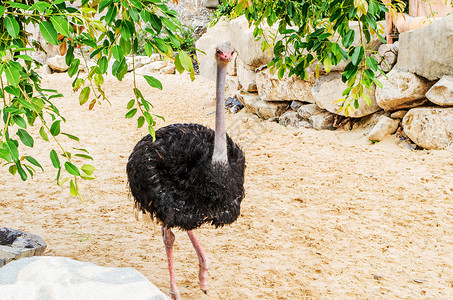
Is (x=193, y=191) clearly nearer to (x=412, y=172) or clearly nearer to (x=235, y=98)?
(x=412, y=172)

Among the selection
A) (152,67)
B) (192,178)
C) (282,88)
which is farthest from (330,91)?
(152,67)

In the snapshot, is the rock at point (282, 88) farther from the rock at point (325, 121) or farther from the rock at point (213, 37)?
the rock at point (213, 37)

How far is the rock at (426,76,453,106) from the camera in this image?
510cm

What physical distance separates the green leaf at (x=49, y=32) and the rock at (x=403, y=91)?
4598 mm

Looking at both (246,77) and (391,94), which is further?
(246,77)

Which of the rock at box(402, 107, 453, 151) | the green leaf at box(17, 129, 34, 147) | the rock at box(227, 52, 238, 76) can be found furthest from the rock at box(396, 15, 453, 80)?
the green leaf at box(17, 129, 34, 147)

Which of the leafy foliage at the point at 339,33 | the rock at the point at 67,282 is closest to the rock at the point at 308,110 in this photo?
the leafy foliage at the point at 339,33

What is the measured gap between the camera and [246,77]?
7898mm

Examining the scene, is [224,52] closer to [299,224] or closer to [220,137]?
[220,137]

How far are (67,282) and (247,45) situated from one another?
622cm

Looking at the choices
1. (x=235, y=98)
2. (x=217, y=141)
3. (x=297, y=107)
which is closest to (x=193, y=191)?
(x=217, y=141)

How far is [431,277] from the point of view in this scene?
3035 millimetres

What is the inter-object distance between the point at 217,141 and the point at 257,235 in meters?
1.43

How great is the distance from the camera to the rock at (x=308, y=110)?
22.2 ft
